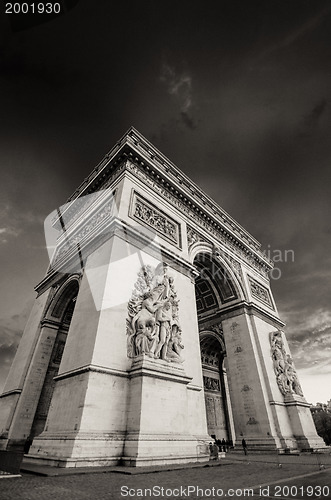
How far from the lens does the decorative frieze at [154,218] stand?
39.2ft

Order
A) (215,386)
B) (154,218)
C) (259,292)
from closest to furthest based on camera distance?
(154,218) → (259,292) → (215,386)

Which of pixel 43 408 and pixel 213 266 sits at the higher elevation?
pixel 213 266

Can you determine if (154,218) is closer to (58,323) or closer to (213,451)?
(58,323)

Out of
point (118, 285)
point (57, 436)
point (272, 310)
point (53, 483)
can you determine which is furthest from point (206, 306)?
point (53, 483)

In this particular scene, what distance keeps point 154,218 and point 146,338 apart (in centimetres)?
620

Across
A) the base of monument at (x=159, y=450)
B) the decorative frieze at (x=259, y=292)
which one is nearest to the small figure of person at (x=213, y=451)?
the base of monument at (x=159, y=450)

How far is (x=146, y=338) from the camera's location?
8102 millimetres

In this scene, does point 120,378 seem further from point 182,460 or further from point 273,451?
point 273,451

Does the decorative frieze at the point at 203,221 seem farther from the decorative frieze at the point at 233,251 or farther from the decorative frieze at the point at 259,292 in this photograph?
the decorative frieze at the point at 259,292

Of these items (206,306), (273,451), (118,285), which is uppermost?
(206,306)

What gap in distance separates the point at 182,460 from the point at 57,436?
309cm

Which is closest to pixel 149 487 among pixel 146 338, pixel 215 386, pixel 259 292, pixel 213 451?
pixel 146 338

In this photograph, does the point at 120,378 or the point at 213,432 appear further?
the point at 213,432

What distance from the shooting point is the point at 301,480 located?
441cm
